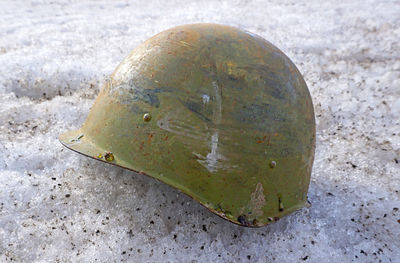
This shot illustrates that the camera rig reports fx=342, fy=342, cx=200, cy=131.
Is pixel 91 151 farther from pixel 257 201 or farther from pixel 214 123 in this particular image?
pixel 257 201

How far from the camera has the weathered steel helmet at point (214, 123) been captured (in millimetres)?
1921

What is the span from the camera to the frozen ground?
82.9 inches

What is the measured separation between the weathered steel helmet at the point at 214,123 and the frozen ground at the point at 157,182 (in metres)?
0.39

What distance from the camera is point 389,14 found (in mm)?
4906

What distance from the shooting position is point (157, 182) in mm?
2436

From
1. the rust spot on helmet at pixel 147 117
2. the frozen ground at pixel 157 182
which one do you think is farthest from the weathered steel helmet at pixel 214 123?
the frozen ground at pixel 157 182

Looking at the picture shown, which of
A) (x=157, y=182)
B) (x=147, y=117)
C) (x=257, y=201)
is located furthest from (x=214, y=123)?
(x=157, y=182)

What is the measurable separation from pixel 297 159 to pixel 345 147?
1213 mm

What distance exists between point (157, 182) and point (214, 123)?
0.77 metres

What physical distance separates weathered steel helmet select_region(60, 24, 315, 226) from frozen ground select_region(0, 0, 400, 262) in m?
0.39

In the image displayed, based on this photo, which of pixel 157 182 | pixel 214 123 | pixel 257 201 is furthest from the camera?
pixel 157 182

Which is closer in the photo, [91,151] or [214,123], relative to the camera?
[214,123]

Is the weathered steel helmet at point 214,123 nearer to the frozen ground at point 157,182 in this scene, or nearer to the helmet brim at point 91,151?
the helmet brim at point 91,151

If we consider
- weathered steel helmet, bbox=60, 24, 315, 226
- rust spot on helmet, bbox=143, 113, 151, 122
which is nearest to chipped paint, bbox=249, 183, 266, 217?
weathered steel helmet, bbox=60, 24, 315, 226
